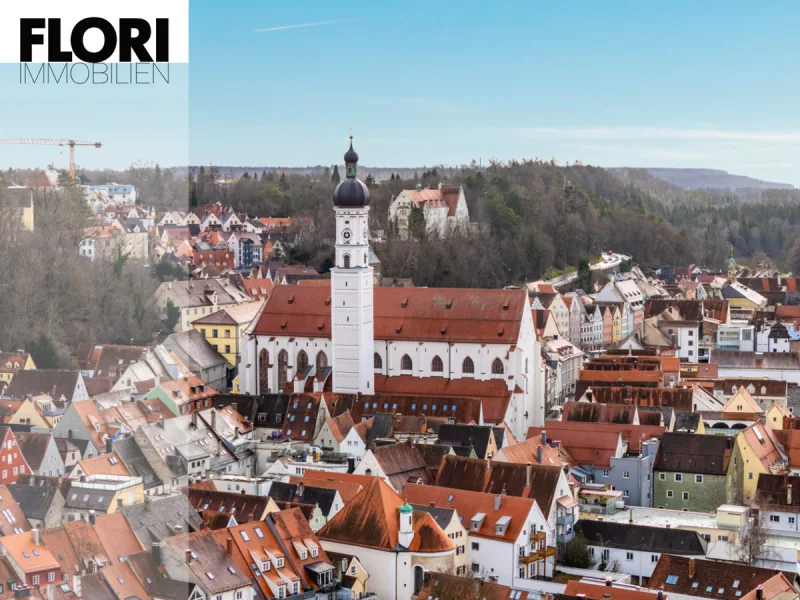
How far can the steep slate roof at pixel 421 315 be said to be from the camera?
134ft

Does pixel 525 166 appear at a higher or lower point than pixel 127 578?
higher

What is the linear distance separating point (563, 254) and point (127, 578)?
199 ft

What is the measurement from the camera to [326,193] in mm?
87438

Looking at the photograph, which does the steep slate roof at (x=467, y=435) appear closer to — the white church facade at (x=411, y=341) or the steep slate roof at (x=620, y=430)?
the steep slate roof at (x=620, y=430)

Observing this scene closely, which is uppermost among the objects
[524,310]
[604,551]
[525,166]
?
[525,166]

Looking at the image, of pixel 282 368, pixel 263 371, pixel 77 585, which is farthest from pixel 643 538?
pixel 263 371

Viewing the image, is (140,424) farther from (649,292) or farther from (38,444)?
(649,292)

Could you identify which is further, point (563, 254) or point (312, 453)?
point (563, 254)

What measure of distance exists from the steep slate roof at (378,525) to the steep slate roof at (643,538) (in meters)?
3.77

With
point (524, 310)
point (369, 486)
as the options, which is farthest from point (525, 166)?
point (369, 486)

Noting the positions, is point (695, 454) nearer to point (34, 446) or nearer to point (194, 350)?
point (34, 446)

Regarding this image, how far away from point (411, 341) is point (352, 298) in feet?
7.40

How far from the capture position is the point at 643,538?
2850 cm

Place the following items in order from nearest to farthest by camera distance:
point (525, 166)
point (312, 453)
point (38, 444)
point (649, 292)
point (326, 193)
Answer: point (38, 444) → point (312, 453) → point (649, 292) → point (326, 193) → point (525, 166)
